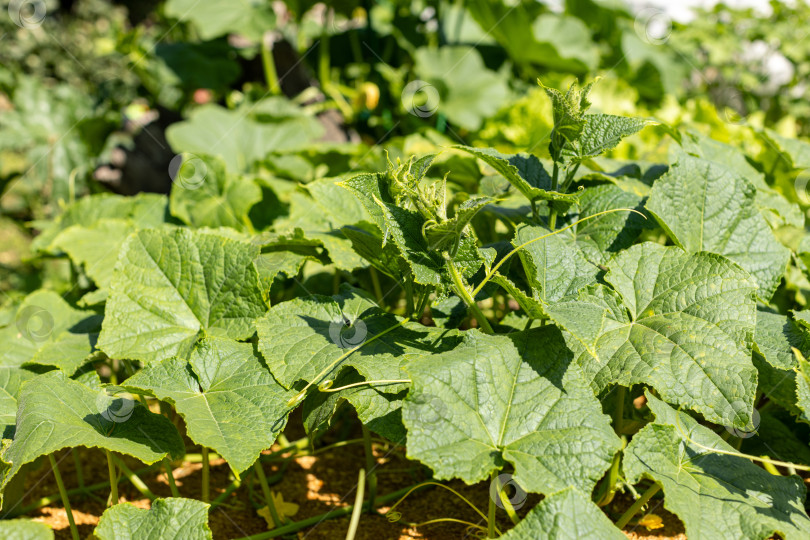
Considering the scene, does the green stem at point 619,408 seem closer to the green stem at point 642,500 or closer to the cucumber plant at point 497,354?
the cucumber plant at point 497,354

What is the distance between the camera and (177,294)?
1.50 meters

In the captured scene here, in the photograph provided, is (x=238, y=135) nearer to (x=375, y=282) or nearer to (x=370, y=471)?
(x=375, y=282)

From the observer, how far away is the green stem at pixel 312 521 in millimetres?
1334

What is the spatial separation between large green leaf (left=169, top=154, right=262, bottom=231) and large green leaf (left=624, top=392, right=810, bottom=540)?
55.0 inches

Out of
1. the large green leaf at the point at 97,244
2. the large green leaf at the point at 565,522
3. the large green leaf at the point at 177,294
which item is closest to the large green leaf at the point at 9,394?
the large green leaf at the point at 177,294

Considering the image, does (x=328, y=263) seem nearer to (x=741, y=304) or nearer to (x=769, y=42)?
(x=741, y=304)

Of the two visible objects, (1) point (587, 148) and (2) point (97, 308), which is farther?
(2) point (97, 308)

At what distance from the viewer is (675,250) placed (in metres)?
1.30

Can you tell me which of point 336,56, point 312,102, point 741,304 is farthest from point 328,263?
point 336,56

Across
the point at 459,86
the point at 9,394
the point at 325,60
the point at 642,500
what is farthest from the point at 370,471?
the point at 325,60

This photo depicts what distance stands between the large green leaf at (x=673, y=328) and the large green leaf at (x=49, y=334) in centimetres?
113

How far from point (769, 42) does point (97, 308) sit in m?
4.09

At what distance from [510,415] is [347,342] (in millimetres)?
347

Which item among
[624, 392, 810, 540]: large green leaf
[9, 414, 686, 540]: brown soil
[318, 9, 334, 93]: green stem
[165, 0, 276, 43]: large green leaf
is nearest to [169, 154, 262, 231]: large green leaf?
[9, 414, 686, 540]: brown soil
